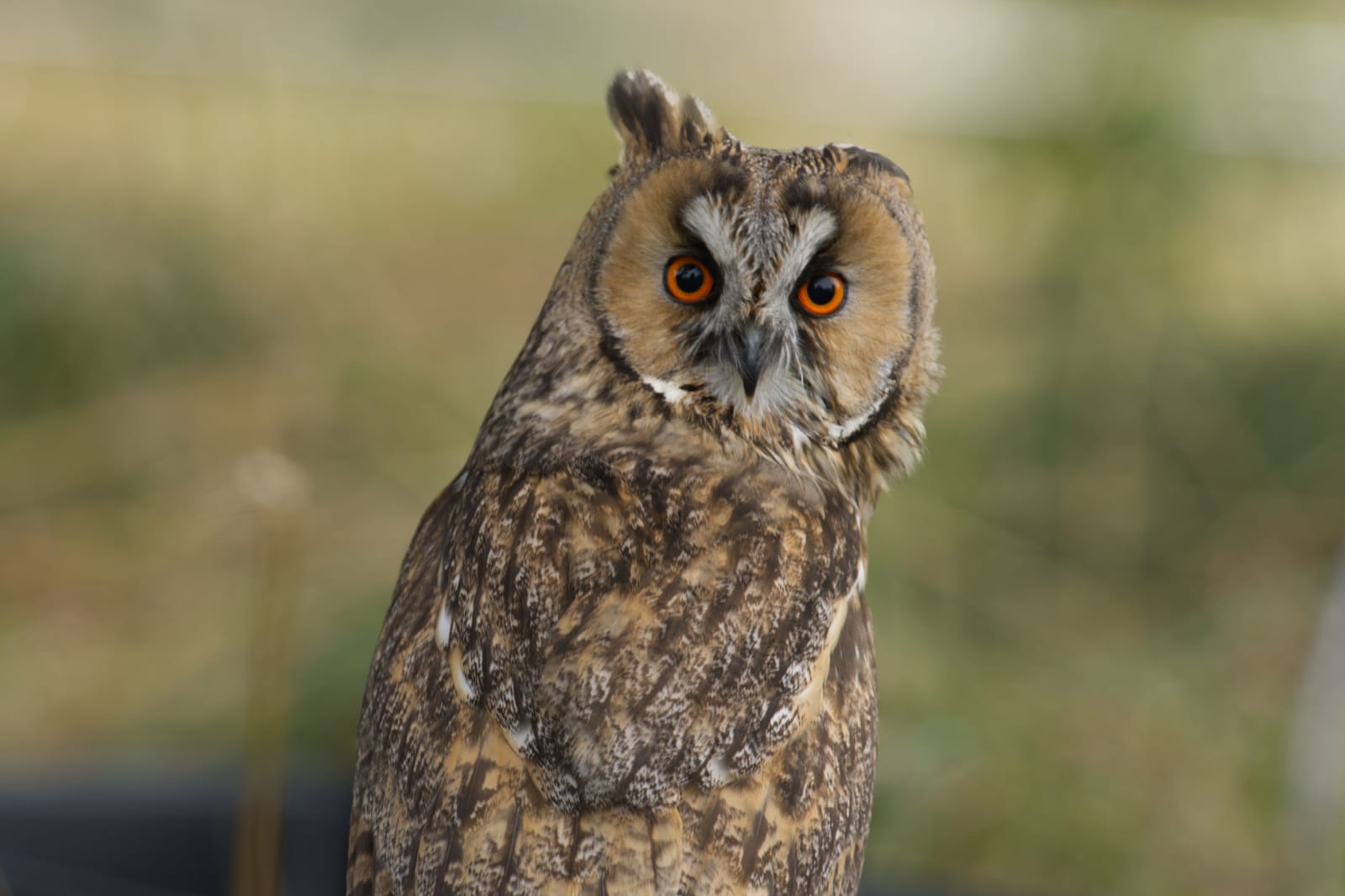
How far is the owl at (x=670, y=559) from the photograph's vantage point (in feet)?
3.41

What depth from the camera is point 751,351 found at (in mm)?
1237

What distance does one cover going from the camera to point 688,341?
1.29 metres

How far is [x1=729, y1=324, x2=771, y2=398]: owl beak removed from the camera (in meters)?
1.23

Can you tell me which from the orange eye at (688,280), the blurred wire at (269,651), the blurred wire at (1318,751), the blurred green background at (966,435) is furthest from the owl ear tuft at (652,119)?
the blurred green background at (966,435)

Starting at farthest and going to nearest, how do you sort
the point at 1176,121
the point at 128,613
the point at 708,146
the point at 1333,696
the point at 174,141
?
1. the point at 174,141
2. the point at 128,613
3. the point at 1176,121
4. the point at 1333,696
5. the point at 708,146

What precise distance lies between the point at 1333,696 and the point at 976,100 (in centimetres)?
293

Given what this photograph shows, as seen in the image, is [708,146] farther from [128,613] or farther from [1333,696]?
[128,613]

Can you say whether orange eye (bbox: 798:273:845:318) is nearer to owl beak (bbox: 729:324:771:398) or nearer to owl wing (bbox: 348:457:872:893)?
owl beak (bbox: 729:324:771:398)

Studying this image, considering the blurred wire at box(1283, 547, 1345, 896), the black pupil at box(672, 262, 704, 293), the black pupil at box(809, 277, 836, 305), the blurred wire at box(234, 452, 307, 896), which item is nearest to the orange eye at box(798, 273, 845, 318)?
the black pupil at box(809, 277, 836, 305)

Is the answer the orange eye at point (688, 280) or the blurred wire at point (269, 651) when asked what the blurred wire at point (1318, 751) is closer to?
the orange eye at point (688, 280)

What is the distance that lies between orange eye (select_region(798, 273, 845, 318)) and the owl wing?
0.20m

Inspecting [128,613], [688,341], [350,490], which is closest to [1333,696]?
[688,341]

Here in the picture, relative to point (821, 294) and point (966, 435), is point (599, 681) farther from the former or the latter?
point (966, 435)

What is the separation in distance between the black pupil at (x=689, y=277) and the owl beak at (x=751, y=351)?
71mm
